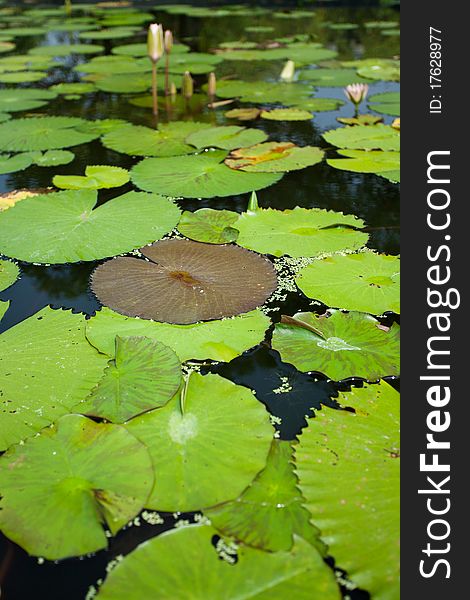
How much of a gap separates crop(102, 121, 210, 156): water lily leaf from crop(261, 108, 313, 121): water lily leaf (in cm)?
45

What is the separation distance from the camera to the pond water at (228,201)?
92 centimetres

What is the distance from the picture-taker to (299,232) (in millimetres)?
1978

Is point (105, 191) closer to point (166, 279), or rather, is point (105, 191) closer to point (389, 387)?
point (166, 279)

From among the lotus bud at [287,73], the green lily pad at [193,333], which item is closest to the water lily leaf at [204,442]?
the green lily pad at [193,333]

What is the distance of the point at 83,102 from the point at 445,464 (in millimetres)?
3616

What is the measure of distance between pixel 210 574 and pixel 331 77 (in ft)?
13.8

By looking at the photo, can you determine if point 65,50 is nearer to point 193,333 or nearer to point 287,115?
point 287,115

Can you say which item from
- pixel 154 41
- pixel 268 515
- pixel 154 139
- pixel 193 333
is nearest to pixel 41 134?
pixel 154 139

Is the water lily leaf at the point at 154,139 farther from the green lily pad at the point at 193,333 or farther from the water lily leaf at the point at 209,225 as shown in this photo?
the green lily pad at the point at 193,333

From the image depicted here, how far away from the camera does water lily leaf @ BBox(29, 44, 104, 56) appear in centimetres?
554

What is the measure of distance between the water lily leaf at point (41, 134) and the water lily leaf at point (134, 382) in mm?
1895

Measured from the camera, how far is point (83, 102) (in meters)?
3.85

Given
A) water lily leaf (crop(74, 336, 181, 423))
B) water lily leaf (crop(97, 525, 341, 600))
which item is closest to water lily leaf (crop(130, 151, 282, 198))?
water lily leaf (crop(74, 336, 181, 423))

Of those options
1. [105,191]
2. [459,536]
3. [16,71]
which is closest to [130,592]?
[459,536]
